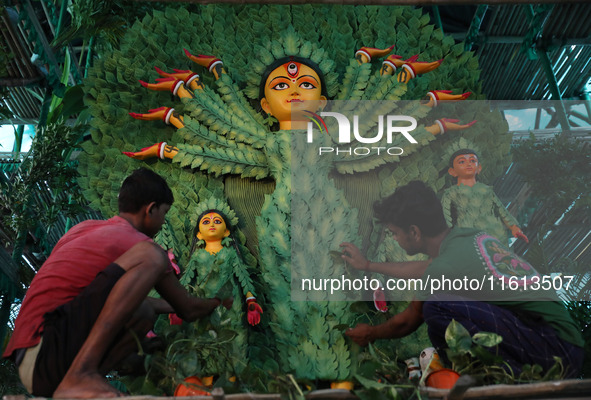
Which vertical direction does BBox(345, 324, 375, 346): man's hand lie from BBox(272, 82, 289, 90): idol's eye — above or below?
below

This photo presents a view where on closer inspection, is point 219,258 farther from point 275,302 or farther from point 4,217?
point 4,217

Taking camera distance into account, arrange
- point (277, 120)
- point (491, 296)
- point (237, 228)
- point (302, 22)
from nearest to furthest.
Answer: point (491, 296) → point (237, 228) → point (277, 120) → point (302, 22)

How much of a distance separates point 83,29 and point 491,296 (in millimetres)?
3887

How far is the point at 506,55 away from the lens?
25.4ft

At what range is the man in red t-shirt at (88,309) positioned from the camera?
257 centimetres

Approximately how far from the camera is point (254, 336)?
402 cm

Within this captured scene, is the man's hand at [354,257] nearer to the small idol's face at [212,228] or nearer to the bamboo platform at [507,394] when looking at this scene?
the small idol's face at [212,228]

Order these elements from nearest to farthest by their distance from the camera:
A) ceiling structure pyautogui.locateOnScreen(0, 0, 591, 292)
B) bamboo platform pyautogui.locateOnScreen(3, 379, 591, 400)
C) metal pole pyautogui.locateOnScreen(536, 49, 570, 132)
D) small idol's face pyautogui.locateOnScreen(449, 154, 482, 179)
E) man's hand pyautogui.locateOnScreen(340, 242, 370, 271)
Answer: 1. bamboo platform pyautogui.locateOnScreen(3, 379, 591, 400)
2. man's hand pyautogui.locateOnScreen(340, 242, 370, 271)
3. small idol's face pyautogui.locateOnScreen(449, 154, 482, 179)
4. ceiling structure pyautogui.locateOnScreen(0, 0, 591, 292)
5. metal pole pyautogui.locateOnScreen(536, 49, 570, 132)

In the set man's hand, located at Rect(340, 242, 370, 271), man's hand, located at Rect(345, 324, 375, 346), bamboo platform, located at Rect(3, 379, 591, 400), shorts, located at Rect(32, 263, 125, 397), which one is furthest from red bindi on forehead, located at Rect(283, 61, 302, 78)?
bamboo platform, located at Rect(3, 379, 591, 400)

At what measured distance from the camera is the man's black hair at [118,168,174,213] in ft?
10.0

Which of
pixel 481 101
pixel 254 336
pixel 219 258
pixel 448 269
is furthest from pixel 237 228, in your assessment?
pixel 481 101

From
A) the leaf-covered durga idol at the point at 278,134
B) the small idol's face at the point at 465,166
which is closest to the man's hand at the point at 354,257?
the leaf-covered durga idol at the point at 278,134

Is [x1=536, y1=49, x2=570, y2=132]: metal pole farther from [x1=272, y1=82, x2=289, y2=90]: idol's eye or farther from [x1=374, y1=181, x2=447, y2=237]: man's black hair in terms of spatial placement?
[x1=374, y1=181, x2=447, y2=237]: man's black hair

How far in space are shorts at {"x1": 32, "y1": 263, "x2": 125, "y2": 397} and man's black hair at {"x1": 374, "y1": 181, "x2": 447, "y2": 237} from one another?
1.42 meters
